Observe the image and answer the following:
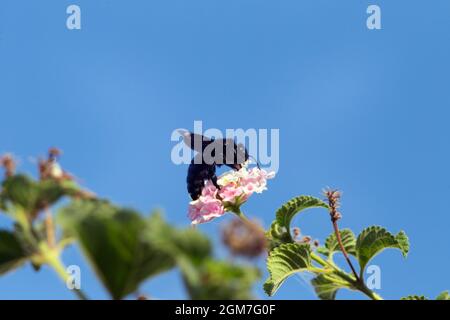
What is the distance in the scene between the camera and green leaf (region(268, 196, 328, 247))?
9.80 feet

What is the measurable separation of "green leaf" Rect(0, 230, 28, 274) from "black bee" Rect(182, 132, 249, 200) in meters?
1.11

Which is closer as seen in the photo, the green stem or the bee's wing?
the bee's wing

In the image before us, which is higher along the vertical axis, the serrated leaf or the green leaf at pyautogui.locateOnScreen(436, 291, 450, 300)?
the serrated leaf

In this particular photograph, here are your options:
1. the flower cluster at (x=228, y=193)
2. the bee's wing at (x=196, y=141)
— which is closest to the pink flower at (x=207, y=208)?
the flower cluster at (x=228, y=193)

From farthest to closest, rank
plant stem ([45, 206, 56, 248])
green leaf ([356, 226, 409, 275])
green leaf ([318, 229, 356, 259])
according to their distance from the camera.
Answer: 1. green leaf ([318, 229, 356, 259])
2. green leaf ([356, 226, 409, 275])
3. plant stem ([45, 206, 56, 248])

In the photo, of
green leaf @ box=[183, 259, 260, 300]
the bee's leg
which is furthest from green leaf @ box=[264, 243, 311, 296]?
green leaf @ box=[183, 259, 260, 300]

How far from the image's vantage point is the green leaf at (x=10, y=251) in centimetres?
100

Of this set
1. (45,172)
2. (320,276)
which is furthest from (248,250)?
(320,276)

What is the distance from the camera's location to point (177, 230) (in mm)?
776

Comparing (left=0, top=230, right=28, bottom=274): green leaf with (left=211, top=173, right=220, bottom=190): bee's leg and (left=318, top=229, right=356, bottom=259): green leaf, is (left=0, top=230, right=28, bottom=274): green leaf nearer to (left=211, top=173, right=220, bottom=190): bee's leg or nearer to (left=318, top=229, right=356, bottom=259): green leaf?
(left=211, top=173, right=220, bottom=190): bee's leg

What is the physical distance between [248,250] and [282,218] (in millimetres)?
2278

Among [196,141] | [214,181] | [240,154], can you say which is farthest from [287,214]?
[196,141]

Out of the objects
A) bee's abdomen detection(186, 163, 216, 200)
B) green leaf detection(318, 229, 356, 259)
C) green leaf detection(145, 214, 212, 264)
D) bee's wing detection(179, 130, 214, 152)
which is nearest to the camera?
green leaf detection(145, 214, 212, 264)
